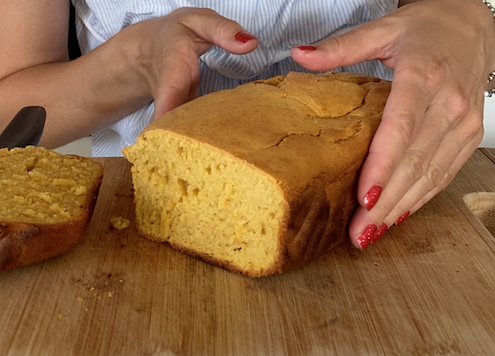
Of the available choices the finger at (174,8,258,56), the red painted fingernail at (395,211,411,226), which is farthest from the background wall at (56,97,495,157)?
the red painted fingernail at (395,211,411,226)

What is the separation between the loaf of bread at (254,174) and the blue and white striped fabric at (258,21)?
0.55m

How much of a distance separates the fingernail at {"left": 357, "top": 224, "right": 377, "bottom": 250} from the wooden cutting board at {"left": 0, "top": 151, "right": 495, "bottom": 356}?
0.05 m

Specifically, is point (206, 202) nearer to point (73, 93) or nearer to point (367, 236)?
point (367, 236)

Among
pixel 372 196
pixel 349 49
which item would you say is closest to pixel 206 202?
pixel 372 196

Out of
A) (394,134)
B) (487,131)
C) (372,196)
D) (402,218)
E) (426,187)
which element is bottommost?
(487,131)

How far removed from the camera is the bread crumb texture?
4.59ft

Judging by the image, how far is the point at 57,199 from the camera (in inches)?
59.0

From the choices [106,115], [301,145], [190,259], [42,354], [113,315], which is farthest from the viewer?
[106,115]

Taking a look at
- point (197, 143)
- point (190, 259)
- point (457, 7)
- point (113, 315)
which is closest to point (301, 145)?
point (197, 143)

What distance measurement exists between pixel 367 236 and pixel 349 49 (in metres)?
0.50

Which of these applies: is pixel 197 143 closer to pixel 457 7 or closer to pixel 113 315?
pixel 113 315

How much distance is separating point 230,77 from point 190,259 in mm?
958

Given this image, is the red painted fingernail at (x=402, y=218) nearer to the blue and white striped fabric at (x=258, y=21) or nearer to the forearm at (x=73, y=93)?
the blue and white striped fabric at (x=258, y=21)

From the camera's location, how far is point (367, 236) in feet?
4.75
